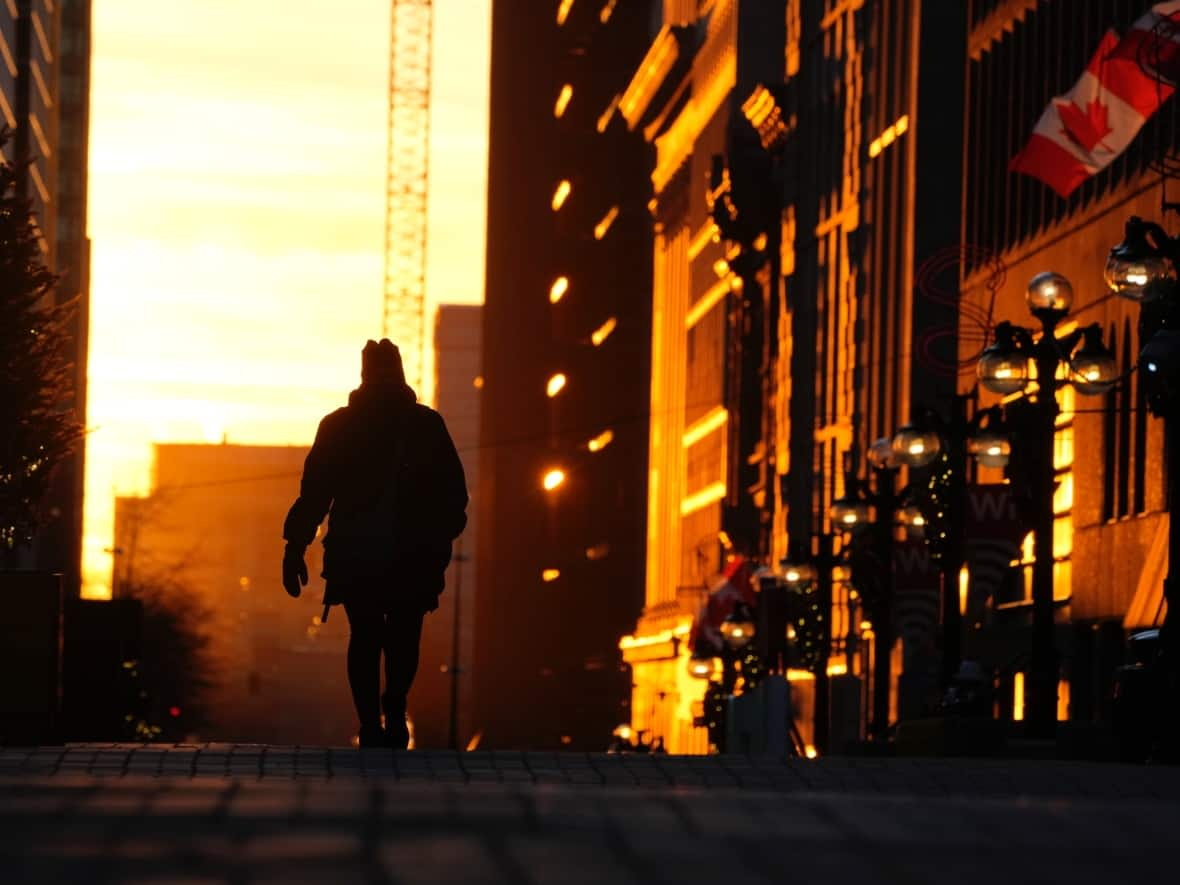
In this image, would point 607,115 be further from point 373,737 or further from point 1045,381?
point 373,737

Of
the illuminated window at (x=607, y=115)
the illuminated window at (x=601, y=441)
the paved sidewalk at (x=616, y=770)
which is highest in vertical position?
the illuminated window at (x=607, y=115)

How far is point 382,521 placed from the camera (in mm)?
19000

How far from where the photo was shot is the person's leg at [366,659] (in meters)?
18.8

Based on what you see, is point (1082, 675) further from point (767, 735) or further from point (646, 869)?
point (646, 869)

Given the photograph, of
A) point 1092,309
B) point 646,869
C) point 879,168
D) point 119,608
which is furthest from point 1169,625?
point 879,168

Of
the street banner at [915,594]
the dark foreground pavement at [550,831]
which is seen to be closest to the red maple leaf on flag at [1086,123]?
the street banner at [915,594]

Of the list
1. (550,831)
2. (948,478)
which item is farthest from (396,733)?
(948,478)

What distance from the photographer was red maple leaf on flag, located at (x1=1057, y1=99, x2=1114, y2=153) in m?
46.4

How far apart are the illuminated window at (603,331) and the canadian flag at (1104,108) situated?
433 feet

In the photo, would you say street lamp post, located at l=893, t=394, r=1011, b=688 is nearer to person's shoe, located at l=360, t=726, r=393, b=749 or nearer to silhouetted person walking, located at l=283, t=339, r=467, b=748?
silhouetted person walking, located at l=283, t=339, r=467, b=748

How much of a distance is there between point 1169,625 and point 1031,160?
2497 cm

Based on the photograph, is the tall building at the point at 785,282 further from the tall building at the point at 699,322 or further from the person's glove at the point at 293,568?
the person's glove at the point at 293,568

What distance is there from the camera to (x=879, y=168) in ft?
281

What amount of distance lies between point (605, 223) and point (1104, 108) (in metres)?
138
